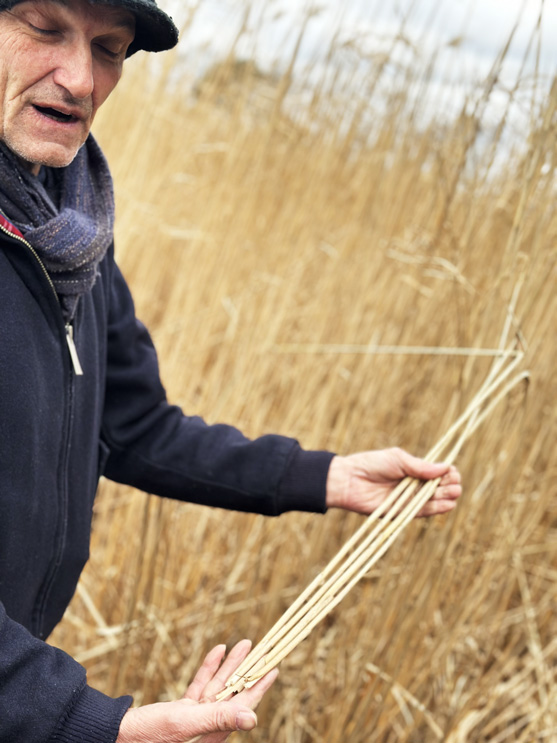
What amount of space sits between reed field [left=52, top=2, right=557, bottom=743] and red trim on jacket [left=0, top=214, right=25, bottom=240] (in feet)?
2.12

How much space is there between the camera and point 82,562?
0.93 m

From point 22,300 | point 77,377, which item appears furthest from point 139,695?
point 22,300

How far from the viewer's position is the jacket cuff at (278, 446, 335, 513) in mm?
1029

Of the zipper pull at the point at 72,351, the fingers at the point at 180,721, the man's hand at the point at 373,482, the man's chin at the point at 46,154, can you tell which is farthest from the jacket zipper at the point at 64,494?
the man's hand at the point at 373,482

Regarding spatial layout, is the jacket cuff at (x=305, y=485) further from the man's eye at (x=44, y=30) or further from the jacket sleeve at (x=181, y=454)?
the man's eye at (x=44, y=30)

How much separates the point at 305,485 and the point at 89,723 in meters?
0.45

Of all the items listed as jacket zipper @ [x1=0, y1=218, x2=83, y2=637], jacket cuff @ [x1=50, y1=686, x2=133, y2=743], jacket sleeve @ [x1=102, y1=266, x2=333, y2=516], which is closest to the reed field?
jacket sleeve @ [x1=102, y1=266, x2=333, y2=516]

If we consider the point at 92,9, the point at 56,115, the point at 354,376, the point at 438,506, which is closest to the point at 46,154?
the point at 56,115

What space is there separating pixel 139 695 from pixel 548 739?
0.80m

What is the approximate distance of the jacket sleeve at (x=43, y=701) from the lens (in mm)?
639

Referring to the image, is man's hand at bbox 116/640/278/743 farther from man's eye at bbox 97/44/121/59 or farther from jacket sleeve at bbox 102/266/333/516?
man's eye at bbox 97/44/121/59

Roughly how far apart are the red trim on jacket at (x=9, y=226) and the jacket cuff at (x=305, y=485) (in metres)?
0.48

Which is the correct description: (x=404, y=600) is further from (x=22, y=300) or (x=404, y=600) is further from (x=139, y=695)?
(x=22, y=300)

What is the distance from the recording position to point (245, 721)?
0.64 m
